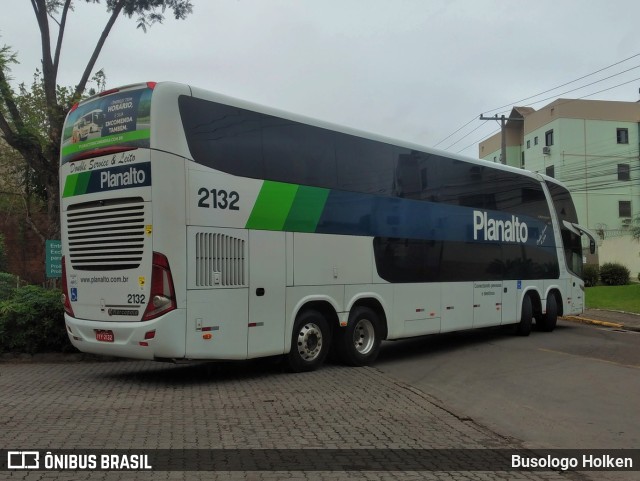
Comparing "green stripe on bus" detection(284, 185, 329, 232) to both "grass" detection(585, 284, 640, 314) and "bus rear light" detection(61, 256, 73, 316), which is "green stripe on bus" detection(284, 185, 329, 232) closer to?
"bus rear light" detection(61, 256, 73, 316)

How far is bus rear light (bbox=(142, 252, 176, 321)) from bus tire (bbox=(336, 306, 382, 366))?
3486mm

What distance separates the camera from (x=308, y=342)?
9867 millimetres

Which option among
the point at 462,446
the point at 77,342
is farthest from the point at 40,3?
the point at 462,446

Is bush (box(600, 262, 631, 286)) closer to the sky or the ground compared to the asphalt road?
closer to the sky

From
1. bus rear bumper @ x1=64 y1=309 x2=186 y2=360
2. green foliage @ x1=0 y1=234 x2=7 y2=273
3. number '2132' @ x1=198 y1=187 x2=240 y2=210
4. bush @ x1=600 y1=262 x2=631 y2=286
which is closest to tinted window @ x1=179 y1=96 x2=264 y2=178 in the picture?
number '2132' @ x1=198 y1=187 x2=240 y2=210

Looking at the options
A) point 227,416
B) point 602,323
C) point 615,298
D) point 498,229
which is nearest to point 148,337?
point 227,416

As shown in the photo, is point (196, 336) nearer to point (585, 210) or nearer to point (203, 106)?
point (203, 106)

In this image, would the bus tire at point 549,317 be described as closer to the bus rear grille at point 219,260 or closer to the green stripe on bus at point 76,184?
the bus rear grille at point 219,260

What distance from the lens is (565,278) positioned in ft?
57.9

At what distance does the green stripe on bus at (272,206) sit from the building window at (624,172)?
1915 inches

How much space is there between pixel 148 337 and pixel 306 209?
10.6 feet

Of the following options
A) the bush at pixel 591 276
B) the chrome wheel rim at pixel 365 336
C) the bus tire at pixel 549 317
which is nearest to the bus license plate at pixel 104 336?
the chrome wheel rim at pixel 365 336

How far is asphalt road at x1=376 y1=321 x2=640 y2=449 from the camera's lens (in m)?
6.94

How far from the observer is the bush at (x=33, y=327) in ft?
35.7
